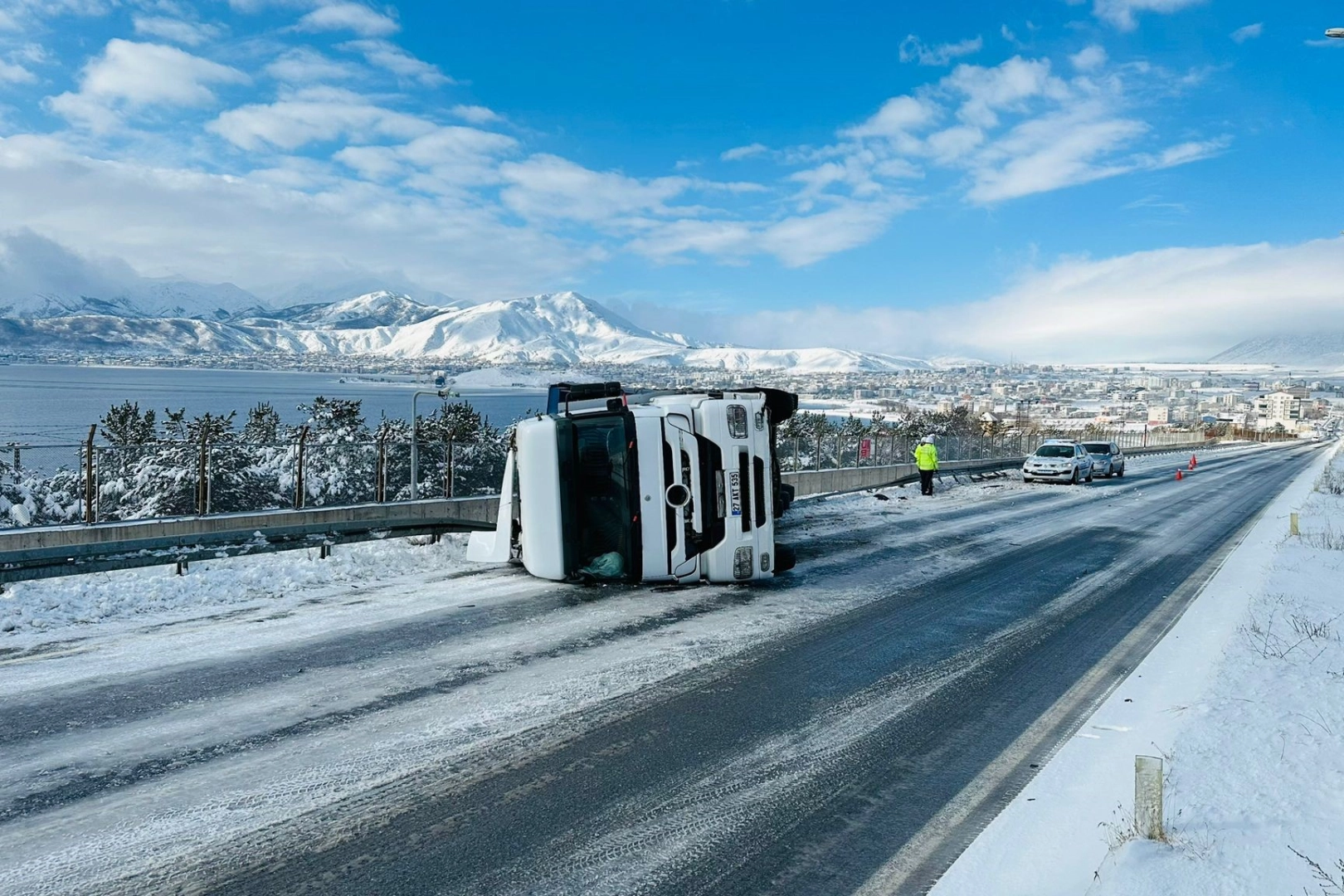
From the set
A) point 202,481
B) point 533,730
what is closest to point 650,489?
point 533,730

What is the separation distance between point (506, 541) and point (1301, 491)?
32.4m

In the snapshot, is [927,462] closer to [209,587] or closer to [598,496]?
[598,496]

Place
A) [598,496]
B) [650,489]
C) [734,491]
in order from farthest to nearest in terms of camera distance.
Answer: [734,491] < [598,496] < [650,489]

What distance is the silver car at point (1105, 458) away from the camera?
1455 inches

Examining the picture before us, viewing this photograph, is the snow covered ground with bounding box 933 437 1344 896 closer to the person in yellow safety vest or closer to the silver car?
the person in yellow safety vest

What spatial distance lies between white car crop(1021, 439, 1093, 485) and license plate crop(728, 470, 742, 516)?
26.5m

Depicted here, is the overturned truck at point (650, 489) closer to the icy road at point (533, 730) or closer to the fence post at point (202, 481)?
the icy road at point (533, 730)

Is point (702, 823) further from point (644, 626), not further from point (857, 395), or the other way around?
point (857, 395)

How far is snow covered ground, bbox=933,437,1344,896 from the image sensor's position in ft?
12.1

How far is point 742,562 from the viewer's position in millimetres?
10328

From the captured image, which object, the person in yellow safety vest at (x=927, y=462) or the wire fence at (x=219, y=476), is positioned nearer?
the wire fence at (x=219, y=476)

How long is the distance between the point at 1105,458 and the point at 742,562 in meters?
33.0

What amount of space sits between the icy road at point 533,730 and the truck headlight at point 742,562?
1.10 feet

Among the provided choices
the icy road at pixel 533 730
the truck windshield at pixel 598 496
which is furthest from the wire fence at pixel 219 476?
the truck windshield at pixel 598 496
